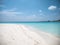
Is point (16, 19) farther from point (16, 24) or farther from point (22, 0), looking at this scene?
point (22, 0)

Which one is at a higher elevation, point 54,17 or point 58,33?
point 54,17

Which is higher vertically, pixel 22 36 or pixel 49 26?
pixel 49 26

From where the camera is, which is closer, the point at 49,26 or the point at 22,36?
the point at 22,36

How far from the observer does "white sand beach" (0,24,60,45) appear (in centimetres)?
198

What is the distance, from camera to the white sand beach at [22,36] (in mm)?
1984

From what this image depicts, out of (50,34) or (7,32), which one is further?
(50,34)

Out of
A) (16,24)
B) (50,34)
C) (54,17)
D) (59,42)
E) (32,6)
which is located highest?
(32,6)

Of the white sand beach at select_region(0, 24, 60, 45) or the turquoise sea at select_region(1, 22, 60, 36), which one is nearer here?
the white sand beach at select_region(0, 24, 60, 45)

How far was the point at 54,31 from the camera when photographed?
2.15 metres

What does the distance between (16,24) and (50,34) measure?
74cm

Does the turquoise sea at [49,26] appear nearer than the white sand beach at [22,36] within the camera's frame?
No

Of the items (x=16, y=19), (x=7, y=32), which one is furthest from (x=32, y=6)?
(x=7, y=32)

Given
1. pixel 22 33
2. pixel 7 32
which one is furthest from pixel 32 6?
pixel 7 32

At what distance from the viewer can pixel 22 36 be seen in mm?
2025
